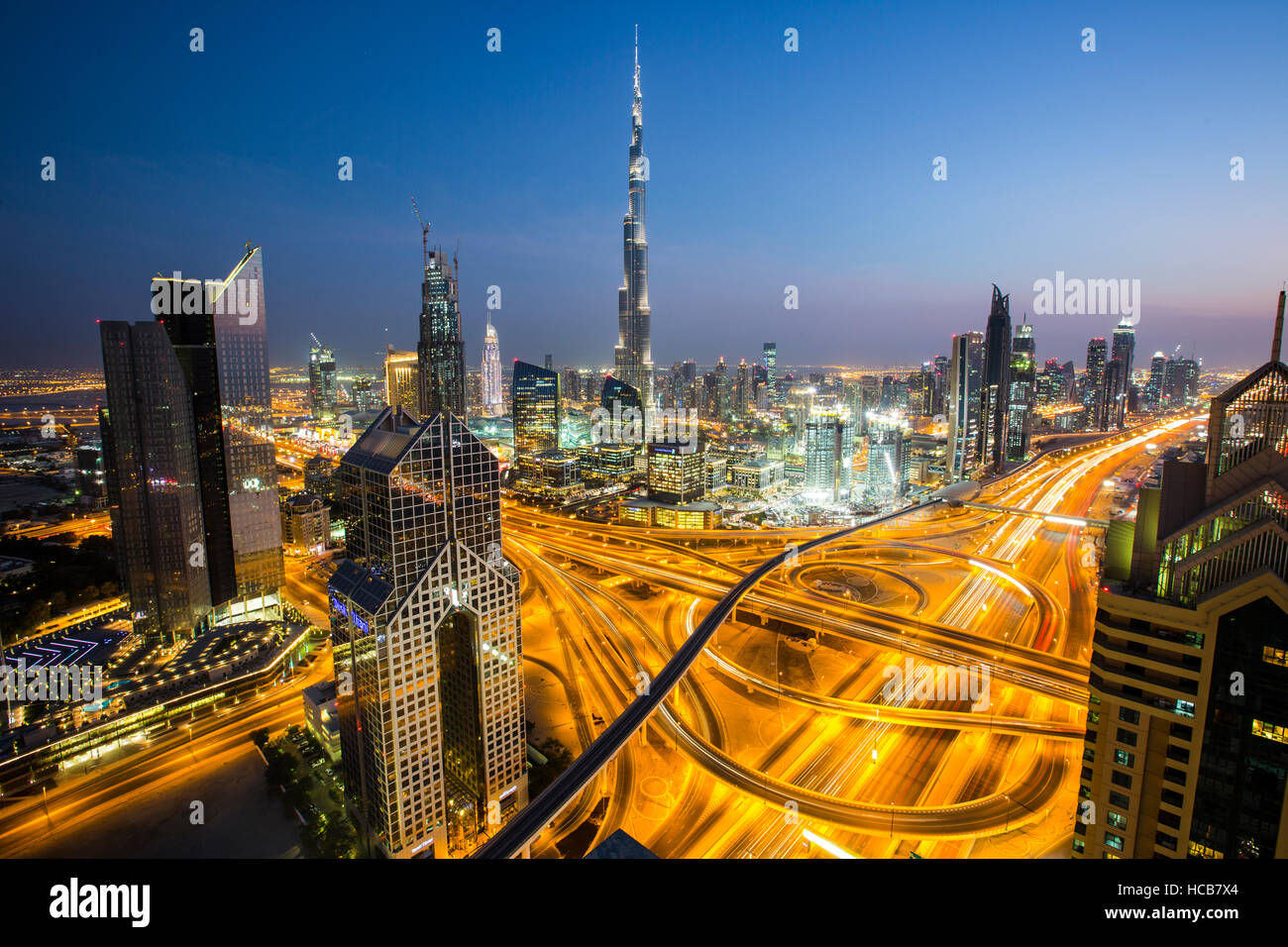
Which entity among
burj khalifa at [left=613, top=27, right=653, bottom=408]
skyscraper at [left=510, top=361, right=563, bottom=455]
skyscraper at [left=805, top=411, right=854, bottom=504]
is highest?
burj khalifa at [left=613, top=27, right=653, bottom=408]

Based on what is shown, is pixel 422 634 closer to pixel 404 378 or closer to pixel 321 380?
pixel 404 378

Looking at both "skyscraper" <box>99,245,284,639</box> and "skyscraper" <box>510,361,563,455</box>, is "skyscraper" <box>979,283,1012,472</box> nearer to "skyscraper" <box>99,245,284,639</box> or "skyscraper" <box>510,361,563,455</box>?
"skyscraper" <box>510,361,563,455</box>

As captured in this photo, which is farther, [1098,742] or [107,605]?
[107,605]

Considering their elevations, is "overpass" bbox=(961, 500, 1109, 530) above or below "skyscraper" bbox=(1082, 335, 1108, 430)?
below

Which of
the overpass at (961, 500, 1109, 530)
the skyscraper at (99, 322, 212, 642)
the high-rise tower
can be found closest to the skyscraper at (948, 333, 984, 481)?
the high-rise tower

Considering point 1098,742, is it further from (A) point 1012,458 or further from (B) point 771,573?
(A) point 1012,458
